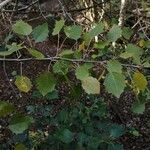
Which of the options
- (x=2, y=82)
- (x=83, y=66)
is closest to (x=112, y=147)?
(x=83, y=66)

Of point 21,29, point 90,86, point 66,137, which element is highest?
point 21,29

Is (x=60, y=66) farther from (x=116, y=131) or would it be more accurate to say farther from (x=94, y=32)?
(x=116, y=131)

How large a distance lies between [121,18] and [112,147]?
99.9 inches

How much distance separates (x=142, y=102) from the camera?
1269 millimetres

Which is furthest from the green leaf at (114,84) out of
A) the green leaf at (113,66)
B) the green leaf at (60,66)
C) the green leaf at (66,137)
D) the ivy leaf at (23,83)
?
the green leaf at (66,137)

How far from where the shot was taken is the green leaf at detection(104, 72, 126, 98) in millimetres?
1101

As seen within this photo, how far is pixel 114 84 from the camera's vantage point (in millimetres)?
1103

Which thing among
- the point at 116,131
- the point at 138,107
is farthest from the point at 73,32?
the point at 116,131

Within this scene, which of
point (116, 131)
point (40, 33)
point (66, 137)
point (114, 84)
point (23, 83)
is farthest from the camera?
point (116, 131)

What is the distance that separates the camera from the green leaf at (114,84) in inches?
43.3

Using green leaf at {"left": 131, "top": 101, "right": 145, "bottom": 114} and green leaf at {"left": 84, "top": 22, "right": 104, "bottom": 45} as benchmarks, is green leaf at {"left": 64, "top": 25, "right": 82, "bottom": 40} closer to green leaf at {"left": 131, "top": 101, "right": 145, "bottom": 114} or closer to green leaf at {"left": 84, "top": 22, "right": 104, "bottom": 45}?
green leaf at {"left": 84, "top": 22, "right": 104, "bottom": 45}

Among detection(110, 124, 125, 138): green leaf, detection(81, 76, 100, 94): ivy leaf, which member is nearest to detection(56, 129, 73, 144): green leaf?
detection(110, 124, 125, 138): green leaf

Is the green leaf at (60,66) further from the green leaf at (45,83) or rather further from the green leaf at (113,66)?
the green leaf at (113,66)

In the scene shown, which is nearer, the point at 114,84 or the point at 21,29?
the point at 114,84
